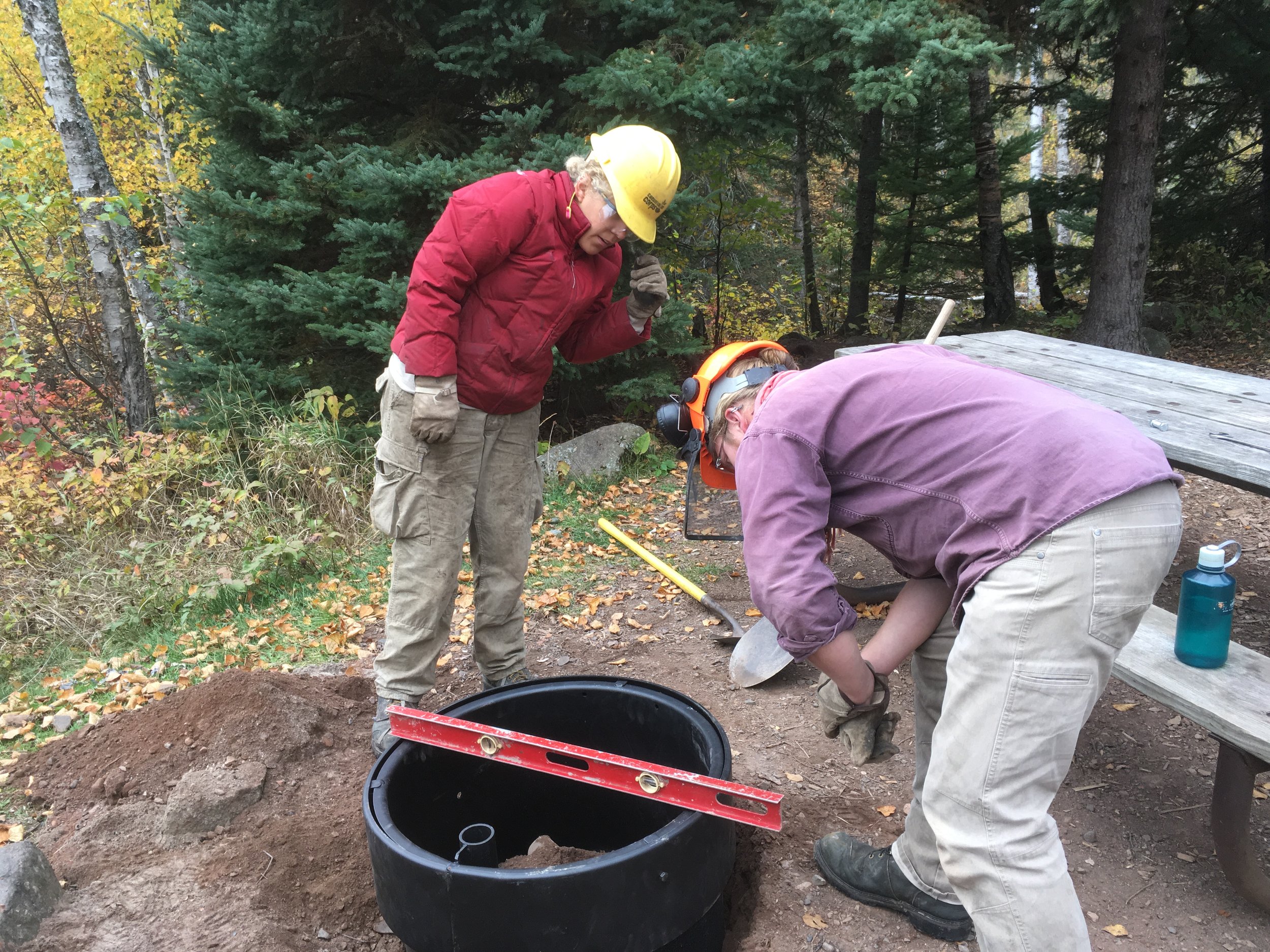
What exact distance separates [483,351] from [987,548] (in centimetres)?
182

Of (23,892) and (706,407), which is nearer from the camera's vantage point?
(706,407)

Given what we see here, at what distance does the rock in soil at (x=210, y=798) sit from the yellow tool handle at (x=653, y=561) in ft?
6.87

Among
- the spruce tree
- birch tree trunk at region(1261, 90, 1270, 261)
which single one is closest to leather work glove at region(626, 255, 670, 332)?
the spruce tree

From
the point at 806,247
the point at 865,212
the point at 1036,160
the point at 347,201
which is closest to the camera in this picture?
the point at 347,201

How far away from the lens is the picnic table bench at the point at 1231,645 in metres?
2.15

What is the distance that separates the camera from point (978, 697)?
1660mm

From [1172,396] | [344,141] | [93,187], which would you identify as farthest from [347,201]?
[1172,396]

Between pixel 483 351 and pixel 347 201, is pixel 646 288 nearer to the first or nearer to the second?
Answer: pixel 483 351

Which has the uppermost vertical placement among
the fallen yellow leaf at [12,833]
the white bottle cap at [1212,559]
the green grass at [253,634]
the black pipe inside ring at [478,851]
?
the white bottle cap at [1212,559]

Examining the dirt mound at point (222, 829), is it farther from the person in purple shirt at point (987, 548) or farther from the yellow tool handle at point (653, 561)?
the person in purple shirt at point (987, 548)

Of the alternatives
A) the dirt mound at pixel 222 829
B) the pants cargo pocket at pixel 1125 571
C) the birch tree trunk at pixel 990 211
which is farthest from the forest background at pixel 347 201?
the pants cargo pocket at pixel 1125 571

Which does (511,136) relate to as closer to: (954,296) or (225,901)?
(225,901)

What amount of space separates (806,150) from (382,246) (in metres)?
6.29

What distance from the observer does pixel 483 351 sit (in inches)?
Answer: 114
